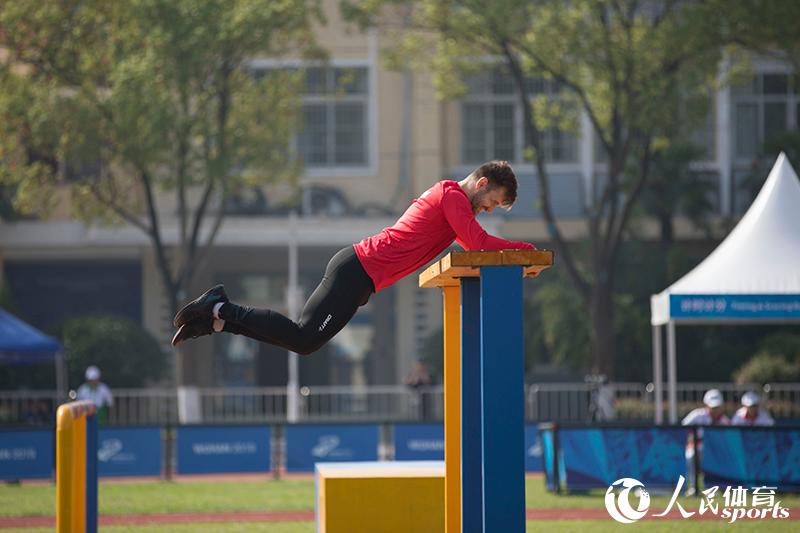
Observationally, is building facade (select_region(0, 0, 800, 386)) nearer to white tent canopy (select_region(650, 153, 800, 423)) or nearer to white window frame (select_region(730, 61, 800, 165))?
white window frame (select_region(730, 61, 800, 165))

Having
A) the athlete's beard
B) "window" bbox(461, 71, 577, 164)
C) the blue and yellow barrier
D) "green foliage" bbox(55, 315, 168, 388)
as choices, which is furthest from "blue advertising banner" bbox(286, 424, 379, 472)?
"window" bbox(461, 71, 577, 164)

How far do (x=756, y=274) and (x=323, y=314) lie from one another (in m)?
11.8

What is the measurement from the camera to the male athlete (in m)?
7.93

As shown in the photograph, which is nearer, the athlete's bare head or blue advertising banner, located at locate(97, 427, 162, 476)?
the athlete's bare head

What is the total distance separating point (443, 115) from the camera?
120 ft

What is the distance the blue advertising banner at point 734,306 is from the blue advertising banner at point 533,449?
4153mm

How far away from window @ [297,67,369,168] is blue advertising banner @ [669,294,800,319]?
19.0 metres

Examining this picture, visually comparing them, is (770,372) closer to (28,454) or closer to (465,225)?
(28,454)

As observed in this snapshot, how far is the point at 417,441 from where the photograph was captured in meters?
22.2

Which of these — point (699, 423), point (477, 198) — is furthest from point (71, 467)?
point (699, 423)

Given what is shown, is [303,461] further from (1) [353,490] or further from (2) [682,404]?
(1) [353,490]

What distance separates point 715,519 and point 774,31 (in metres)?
14.9

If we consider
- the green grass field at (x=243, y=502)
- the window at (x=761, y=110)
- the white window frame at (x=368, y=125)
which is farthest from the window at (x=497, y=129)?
the green grass field at (x=243, y=502)

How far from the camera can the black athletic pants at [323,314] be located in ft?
26.9
